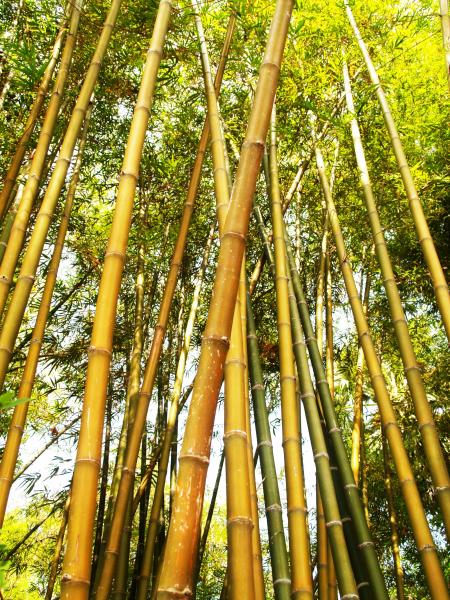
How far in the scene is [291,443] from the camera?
1.84m

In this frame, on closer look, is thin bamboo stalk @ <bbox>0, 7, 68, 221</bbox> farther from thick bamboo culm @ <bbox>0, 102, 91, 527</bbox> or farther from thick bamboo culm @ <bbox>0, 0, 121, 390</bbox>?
thick bamboo culm @ <bbox>0, 0, 121, 390</bbox>

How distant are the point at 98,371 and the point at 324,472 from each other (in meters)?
1.08

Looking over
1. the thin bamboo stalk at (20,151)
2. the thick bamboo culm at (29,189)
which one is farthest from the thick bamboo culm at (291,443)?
the thin bamboo stalk at (20,151)

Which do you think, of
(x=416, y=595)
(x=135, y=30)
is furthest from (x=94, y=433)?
(x=416, y=595)

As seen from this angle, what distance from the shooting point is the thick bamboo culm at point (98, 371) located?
1086mm

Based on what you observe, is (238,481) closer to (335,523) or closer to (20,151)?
(335,523)

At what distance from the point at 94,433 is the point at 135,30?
2873mm

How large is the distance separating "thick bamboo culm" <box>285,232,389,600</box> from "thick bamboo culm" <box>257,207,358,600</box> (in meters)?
0.15

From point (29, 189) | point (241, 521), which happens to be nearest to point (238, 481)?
point (241, 521)

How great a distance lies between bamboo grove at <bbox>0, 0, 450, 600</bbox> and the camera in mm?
1226

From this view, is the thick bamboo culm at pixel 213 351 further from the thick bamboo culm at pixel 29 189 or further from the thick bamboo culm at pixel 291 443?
the thick bamboo culm at pixel 29 189

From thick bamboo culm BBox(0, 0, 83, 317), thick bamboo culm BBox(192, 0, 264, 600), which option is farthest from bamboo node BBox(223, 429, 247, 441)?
thick bamboo culm BBox(0, 0, 83, 317)

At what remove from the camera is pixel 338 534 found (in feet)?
6.08

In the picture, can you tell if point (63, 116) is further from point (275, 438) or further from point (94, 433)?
point (275, 438)
